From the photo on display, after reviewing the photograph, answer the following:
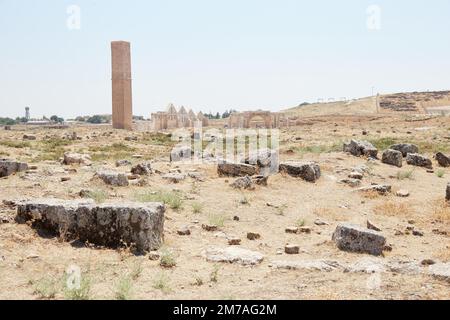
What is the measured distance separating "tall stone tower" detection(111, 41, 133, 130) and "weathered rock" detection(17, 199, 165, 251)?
28.3m

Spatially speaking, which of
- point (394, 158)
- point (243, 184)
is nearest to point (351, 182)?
point (243, 184)

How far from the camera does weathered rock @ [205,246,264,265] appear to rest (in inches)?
216

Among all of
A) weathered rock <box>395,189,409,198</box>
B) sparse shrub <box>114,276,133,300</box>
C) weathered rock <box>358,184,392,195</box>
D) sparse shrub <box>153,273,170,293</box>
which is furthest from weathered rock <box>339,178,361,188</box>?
sparse shrub <box>114,276,133,300</box>

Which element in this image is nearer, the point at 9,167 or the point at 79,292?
the point at 79,292

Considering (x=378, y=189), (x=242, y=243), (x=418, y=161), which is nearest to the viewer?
(x=242, y=243)

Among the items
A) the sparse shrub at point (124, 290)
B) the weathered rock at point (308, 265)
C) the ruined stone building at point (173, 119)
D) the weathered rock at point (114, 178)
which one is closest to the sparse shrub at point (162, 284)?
the sparse shrub at point (124, 290)

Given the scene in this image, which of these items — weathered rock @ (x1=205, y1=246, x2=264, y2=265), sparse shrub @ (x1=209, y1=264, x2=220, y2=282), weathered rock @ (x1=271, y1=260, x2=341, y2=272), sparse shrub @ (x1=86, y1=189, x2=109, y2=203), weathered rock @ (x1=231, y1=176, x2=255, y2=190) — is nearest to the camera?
sparse shrub @ (x1=209, y1=264, x2=220, y2=282)

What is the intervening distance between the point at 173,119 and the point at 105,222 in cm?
3567

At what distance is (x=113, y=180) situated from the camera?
940cm

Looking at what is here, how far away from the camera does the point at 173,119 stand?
4112 centimetres

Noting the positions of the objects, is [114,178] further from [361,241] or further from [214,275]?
[361,241]

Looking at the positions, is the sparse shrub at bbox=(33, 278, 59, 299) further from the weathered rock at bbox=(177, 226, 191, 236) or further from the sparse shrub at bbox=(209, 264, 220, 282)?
the weathered rock at bbox=(177, 226, 191, 236)

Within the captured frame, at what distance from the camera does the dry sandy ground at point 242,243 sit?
442 centimetres

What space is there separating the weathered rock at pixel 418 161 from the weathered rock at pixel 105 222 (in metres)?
11.1
